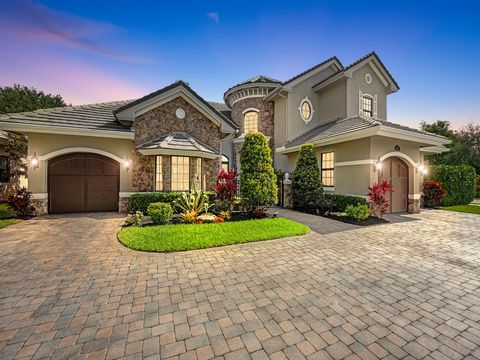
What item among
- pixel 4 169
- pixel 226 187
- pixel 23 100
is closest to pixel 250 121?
pixel 226 187

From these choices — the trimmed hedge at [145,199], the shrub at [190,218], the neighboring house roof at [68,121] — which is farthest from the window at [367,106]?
the neighboring house roof at [68,121]

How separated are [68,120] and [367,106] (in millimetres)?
19479

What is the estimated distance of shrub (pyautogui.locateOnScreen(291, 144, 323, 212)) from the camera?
11.6 meters

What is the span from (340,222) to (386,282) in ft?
17.3

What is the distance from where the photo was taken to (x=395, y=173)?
11.6 meters

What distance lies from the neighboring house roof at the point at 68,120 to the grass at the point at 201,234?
6.39m

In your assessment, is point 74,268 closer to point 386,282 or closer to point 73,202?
point 386,282

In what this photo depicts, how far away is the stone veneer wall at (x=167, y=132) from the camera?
37.0 feet

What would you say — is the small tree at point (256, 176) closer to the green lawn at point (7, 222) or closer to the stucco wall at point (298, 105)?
the stucco wall at point (298, 105)

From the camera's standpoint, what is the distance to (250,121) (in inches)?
718

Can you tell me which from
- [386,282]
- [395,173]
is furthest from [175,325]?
[395,173]

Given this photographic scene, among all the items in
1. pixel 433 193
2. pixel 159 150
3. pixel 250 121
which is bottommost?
pixel 433 193

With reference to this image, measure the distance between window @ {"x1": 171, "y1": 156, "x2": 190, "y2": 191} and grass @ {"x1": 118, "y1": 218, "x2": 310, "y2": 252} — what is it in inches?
169

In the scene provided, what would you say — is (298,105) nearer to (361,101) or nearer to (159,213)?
(361,101)
